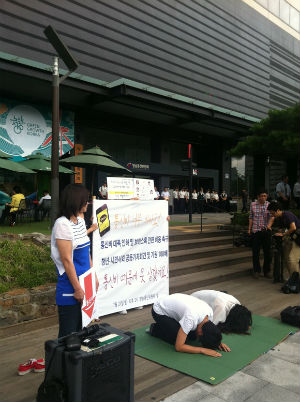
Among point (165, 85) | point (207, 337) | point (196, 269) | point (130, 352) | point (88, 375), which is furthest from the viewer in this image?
point (165, 85)

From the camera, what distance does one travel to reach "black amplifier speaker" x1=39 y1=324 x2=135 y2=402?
2.33 meters

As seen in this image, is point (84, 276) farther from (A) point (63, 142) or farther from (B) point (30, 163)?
(A) point (63, 142)

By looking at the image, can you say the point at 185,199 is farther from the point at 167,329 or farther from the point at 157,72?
the point at 167,329

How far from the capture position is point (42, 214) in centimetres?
1393

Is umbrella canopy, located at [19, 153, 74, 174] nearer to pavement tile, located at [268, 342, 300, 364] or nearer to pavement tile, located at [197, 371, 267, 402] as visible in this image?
pavement tile, located at [268, 342, 300, 364]

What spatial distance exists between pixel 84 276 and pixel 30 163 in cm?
1114

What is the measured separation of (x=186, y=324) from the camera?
3.72 metres

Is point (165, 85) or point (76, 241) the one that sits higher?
point (165, 85)

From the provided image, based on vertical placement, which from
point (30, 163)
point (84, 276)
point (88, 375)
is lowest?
point (88, 375)

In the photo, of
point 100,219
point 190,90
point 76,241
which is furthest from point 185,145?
point 76,241

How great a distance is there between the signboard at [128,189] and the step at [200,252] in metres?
2.49

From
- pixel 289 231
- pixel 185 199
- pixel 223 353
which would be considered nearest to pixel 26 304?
pixel 223 353

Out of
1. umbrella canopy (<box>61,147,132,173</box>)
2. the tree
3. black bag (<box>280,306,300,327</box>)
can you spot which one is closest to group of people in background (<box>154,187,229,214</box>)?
the tree

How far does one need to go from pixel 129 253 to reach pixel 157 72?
56.9 ft
